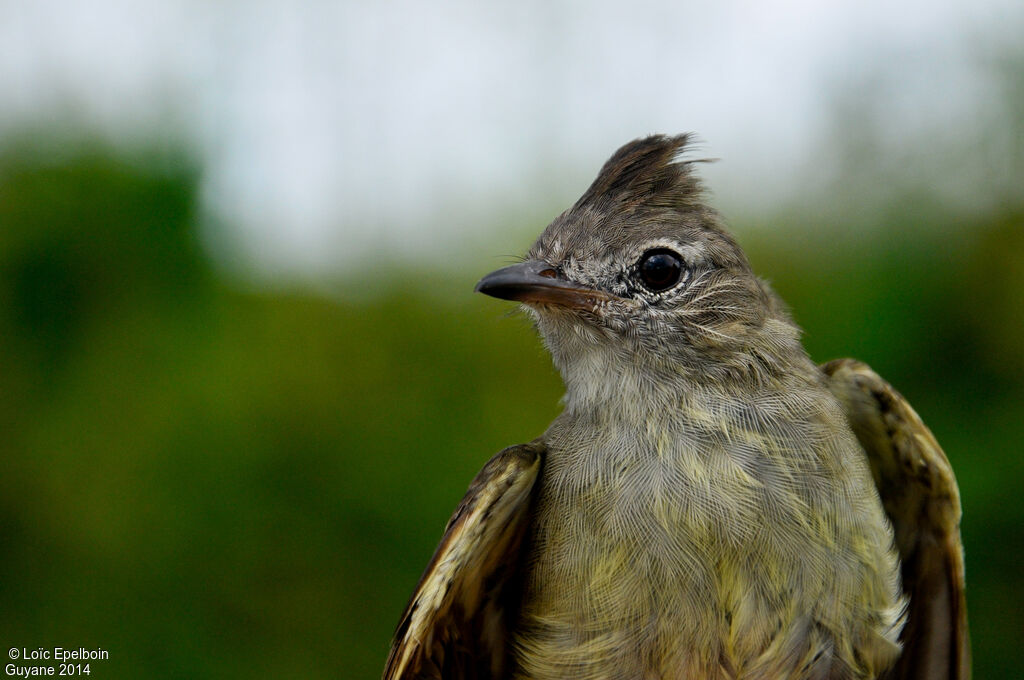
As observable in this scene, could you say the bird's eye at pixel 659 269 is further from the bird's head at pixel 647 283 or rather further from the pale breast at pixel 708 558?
the pale breast at pixel 708 558

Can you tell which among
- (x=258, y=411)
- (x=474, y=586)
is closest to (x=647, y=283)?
(x=474, y=586)

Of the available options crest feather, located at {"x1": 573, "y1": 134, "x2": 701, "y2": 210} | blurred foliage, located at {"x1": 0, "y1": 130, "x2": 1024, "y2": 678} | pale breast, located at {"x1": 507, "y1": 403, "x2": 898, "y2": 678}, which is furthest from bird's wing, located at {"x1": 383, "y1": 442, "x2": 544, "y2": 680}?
blurred foliage, located at {"x1": 0, "y1": 130, "x2": 1024, "y2": 678}

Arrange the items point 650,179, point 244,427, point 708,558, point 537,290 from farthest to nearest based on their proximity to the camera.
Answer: point 244,427 → point 650,179 → point 537,290 → point 708,558

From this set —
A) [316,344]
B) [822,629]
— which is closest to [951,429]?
[822,629]

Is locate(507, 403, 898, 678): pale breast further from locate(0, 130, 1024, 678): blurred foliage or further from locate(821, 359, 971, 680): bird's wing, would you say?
locate(0, 130, 1024, 678): blurred foliage

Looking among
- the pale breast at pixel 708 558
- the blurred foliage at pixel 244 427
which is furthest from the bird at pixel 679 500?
the blurred foliage at pixel 244 427

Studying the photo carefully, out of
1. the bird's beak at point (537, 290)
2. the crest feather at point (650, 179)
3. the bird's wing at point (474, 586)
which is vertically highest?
the crest feather at point (650, 179)

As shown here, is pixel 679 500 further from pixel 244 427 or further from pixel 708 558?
pixel 244 427

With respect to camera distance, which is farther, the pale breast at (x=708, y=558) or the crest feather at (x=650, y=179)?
the crest feather at (x=650, y=179)
